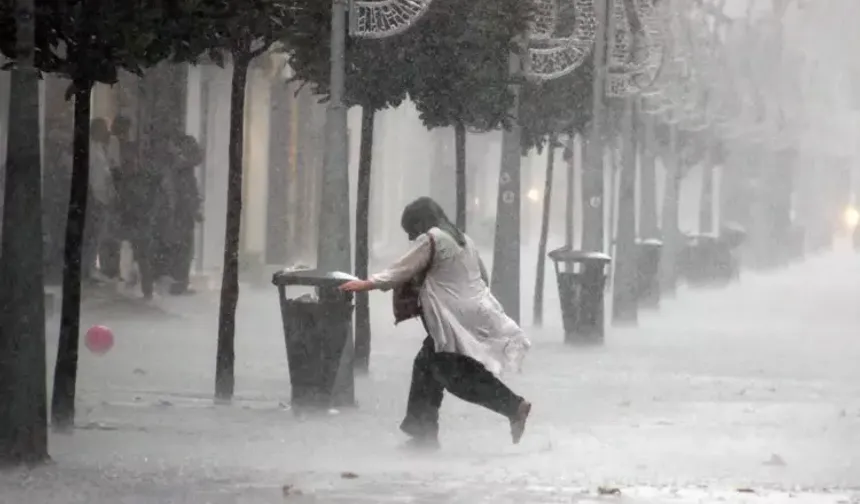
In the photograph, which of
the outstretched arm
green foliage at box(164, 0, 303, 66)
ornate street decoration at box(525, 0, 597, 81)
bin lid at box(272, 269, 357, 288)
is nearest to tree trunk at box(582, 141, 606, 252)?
ornate street decoration at box(525, 0, 597, 81)

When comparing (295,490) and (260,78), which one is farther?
(260,78)

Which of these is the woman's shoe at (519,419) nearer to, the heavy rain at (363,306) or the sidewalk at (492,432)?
the heavy rain at (363,306)

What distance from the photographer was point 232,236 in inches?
668

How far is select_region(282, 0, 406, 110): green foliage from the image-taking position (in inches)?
711

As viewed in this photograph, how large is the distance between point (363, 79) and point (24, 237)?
7372mm

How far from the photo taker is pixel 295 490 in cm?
1129

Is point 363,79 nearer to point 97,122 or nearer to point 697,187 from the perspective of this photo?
point 97,122

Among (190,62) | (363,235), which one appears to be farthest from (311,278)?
(363,235)

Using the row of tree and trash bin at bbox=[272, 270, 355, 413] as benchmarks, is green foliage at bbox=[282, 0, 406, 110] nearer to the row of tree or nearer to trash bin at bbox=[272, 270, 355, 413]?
the row of tree

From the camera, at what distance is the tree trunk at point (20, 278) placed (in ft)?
38.4

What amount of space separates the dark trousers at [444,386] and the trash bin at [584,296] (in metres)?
12.5

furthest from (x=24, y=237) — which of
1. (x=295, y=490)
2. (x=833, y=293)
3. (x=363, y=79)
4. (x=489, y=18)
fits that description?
→ (x=833, y=293)

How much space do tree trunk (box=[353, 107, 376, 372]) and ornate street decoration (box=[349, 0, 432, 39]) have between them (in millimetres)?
1357

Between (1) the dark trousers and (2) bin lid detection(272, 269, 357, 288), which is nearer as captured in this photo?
(1) the dark trousers
